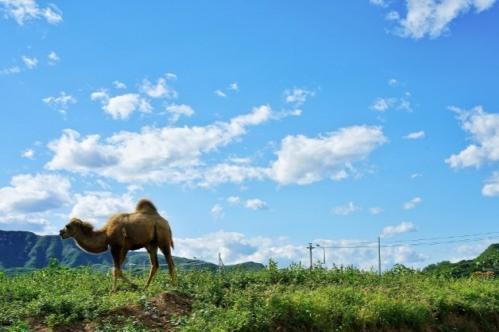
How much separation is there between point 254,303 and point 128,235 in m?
4.19

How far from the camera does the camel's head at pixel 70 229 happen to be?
1672 cm

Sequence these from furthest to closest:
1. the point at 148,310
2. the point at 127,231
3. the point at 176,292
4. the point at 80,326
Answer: the point at 127,231, the point at 176,292, the point at 148,310, the point at 80,326

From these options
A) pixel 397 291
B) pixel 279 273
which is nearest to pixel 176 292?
pixel 279 273

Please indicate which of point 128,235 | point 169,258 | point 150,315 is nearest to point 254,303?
point 150,315

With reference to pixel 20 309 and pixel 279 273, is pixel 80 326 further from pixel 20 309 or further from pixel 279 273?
pixel 279 273

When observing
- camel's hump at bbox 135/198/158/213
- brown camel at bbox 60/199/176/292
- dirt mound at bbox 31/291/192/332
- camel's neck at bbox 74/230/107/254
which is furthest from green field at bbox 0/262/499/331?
camel's hump at bbox 135/198/158/213

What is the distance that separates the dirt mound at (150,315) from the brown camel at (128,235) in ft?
8.14

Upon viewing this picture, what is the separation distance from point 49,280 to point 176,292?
21.4 ft

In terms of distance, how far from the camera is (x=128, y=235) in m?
16.2

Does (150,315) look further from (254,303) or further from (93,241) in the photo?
(93,241)

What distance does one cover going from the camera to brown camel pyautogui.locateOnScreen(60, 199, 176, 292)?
637 inches

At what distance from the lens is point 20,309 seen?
12805mm

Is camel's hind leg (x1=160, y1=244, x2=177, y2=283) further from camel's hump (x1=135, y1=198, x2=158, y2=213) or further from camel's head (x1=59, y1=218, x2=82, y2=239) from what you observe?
camel's head (x1=59, y1=218, x2=82, y2=239)

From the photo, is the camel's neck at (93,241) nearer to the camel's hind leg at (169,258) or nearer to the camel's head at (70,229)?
the camel's head at (70,229)
